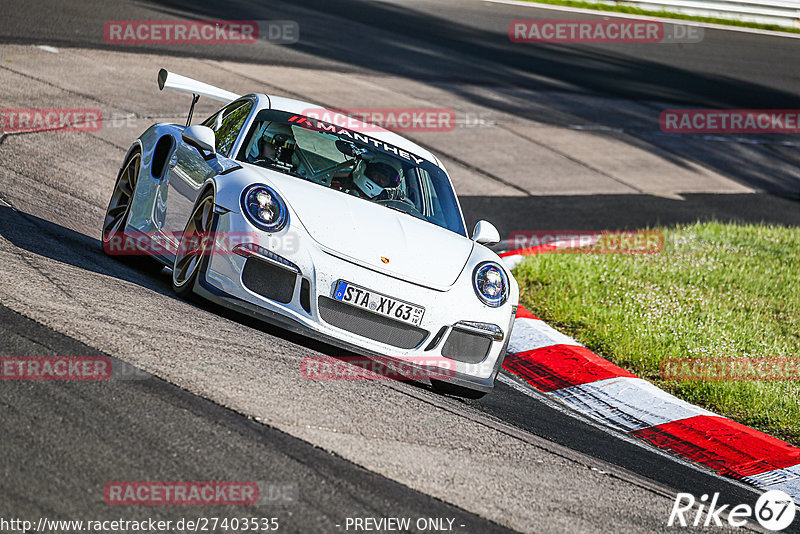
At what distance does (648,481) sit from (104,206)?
5.14 metres

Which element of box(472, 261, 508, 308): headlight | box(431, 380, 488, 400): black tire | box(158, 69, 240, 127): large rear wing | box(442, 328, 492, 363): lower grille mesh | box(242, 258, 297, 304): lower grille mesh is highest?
box(158, 69, 240, 127): large rear wing

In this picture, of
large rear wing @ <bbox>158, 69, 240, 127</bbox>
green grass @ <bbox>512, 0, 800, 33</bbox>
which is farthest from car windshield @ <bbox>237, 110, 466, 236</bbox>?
green grass @ <bbox>512, 0, 800, 33</bbox>

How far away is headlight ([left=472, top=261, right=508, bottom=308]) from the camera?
570cm

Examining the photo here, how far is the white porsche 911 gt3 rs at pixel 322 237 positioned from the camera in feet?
17.2

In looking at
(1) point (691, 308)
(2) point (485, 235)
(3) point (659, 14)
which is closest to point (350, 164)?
(2) point (485, 235)

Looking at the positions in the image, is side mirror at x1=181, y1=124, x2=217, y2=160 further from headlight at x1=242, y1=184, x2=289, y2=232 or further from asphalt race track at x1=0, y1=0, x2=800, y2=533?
asphalt race track at x1=0, y1=0, x2=800, y2=533

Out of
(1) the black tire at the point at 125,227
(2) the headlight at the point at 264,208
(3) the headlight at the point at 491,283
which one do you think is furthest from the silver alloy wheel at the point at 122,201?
(3) the headlight at the point at 491,283

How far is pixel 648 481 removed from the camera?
16.3 ft

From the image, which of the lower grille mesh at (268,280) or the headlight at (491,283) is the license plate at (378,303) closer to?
the lower grille mesh at (268,280)

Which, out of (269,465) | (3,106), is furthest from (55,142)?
(269,465)

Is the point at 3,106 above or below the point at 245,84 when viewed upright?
below

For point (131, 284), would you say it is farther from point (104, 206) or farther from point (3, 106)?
point (3, 106)

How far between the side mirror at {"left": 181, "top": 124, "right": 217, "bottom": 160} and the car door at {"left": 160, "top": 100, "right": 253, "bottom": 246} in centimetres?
5

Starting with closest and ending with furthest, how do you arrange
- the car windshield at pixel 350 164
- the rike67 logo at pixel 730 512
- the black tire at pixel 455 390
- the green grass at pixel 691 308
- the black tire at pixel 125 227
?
the rike67 logo at pixel 730 512 → the black tire at pixel 455 390 → the car windshield at pixel 350 164 → the black tire at pixel 125 227 → the green grass at pixel 691 308
